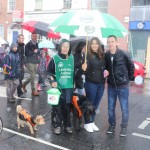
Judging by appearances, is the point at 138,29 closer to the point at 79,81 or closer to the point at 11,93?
the point at 11,93

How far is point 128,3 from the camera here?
1970 cm

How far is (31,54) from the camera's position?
355 inches

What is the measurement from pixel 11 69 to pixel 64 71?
9.29 feet

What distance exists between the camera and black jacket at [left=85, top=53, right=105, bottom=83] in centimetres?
569

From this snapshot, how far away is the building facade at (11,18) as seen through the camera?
2539 cm

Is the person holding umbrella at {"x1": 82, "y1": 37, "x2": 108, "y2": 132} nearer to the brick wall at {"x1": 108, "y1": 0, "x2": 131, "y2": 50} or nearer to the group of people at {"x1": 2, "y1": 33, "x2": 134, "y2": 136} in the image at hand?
the group of people at {"x1": 2, "y1": 33, "x2": 134, "y2": 136}

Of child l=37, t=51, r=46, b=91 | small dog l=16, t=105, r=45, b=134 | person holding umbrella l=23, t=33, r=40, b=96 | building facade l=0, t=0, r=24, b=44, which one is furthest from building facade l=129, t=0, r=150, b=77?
small dog l=16, t=105, r=45, b=134

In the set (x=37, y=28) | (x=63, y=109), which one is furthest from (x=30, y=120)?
(x=37, y=28)

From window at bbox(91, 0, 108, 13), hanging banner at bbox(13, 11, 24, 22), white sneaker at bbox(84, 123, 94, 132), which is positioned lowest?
white sneaker at bbox(84, 123, 94, 132)

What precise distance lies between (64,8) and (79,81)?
17.6m

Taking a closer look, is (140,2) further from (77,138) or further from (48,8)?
(77,138)

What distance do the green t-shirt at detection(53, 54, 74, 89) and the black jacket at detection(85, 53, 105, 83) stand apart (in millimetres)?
328

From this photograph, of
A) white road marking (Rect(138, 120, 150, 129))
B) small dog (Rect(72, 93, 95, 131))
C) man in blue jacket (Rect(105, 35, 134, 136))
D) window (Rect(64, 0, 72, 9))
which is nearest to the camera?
man in blue jacket (Rect(105, 35, 134, 136))

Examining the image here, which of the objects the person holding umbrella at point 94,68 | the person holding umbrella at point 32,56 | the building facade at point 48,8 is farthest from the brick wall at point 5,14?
the person holding umbrella at point 94,68
